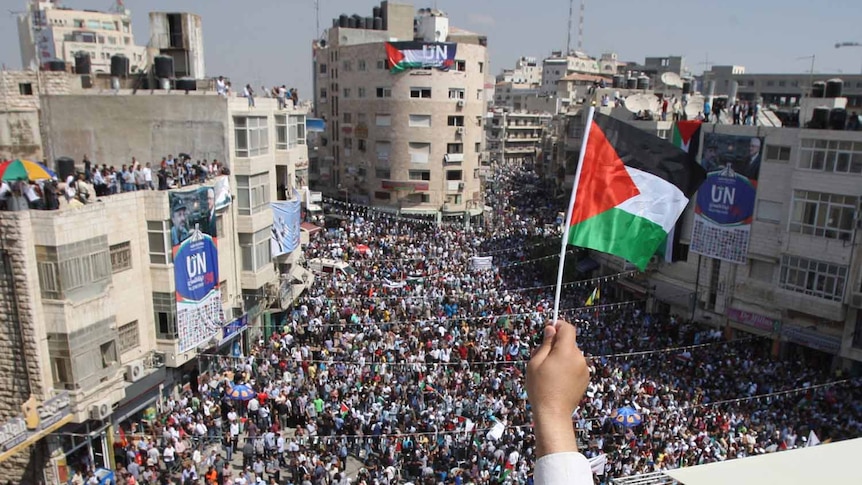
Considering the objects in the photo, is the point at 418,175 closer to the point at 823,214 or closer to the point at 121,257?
the point at 823,214

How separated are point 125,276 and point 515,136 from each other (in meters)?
81.6

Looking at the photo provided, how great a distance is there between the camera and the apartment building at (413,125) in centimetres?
4941

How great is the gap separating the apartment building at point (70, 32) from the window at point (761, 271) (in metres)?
71.9

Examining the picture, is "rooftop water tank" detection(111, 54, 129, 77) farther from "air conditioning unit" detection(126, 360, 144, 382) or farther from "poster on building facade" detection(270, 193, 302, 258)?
"air conditioning unit" detection(126, 360, 144, 382)

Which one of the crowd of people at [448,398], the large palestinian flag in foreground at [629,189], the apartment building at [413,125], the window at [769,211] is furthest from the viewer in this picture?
the apartment building at [413,125]

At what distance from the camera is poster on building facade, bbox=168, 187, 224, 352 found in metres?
20.6

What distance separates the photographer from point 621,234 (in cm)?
790

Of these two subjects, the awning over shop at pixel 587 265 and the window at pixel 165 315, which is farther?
the awning over shop at pixel 587 265

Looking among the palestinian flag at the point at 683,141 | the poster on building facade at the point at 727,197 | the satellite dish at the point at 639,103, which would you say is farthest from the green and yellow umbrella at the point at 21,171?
the satellite dish at the point at 639,103

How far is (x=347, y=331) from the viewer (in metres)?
26.8

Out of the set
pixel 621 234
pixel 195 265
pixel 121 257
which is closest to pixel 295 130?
pixel 195 265

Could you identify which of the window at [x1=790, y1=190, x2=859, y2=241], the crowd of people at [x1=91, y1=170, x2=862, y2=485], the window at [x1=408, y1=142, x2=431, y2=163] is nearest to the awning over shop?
the crowd of people at [x1=91, y1=170, x2=862, y2=485]

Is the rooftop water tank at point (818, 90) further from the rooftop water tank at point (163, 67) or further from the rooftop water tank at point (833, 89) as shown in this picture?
the rooftop water tank at point (163, 67)

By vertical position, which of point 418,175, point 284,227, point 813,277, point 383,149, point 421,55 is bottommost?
point 813,277
